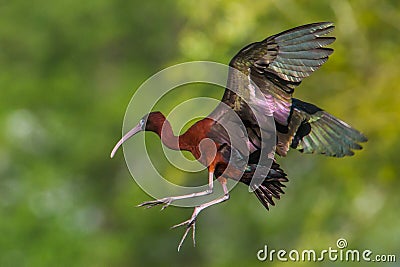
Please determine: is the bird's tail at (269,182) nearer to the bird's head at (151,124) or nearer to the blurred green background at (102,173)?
the bird's head at (151,124)

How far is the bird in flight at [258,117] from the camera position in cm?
287

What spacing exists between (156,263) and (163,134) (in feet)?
36.0

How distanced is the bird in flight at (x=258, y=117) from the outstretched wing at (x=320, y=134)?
16cm

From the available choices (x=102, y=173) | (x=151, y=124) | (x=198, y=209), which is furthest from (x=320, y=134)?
(x=102, y=173)

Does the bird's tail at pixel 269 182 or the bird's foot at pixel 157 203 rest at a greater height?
the bird's tail at pixel 269 182

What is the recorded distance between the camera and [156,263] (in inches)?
541

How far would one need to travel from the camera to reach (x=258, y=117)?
291cm

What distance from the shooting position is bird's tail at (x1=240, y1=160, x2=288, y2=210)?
2.87 meters

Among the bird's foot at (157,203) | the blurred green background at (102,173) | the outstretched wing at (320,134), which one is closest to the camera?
the bird's foot at (157,203)

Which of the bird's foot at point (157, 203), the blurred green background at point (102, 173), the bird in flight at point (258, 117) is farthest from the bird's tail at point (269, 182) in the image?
the blurred green background at point (102, 173)

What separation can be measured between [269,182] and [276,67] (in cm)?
35

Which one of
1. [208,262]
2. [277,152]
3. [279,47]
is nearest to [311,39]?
[279,47]

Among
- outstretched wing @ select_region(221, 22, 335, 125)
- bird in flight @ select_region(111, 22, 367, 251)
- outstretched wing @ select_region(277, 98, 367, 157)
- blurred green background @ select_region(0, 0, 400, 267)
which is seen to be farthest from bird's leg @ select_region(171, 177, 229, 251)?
blurred green background @ select_region(0, 0, 400, 267)

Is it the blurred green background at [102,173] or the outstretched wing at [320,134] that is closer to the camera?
the outstretched wing at [320,134]
